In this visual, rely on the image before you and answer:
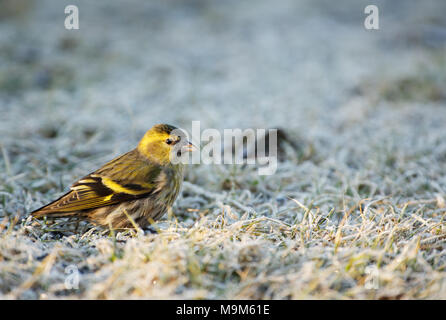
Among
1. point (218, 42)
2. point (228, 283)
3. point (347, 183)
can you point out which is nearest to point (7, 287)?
point (228, 283)

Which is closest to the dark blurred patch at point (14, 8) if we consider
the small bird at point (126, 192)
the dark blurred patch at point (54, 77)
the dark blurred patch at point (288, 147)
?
the dark blurred patch at point (54, 77)

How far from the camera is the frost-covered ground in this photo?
7.85 ft

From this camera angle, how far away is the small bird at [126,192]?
325 centimetres

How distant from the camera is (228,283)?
7.78 ft

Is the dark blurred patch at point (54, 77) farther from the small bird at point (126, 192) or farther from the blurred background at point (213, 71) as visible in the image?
the small bird at point (126, 192)

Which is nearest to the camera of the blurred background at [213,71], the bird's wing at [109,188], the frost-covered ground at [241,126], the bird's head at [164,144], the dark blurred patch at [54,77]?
the frost-covered ground at [241,126]

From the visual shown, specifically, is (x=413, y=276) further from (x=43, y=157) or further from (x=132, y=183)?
(x=43, y=157)

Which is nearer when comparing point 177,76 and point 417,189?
point 417,189

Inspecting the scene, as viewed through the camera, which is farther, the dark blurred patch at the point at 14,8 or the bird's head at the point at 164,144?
the dark blurred patch at the point at 14,8

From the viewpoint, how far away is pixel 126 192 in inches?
132

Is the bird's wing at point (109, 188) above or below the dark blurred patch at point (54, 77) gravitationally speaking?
below

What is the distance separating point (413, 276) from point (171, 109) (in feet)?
14.8
